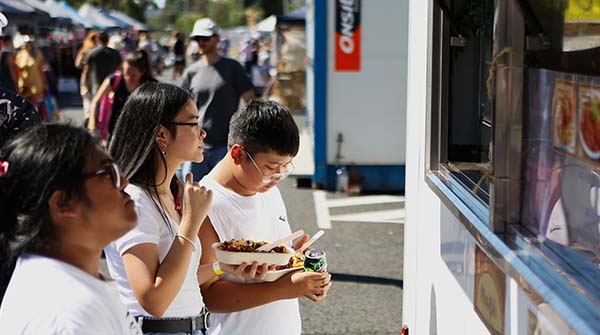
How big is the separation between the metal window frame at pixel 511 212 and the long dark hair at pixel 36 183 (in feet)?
3.46

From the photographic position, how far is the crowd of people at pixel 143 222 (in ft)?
6.08

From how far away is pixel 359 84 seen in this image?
32.5ft

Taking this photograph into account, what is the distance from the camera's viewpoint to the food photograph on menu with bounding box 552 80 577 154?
6.97 feet

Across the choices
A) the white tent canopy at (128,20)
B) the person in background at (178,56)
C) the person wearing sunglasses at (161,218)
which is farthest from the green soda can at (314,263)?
the white tent canopy at (128,20)

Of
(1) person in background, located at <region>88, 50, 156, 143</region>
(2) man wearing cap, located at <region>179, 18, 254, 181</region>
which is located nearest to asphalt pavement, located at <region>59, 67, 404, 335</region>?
(2) man wearing cap, located at <region>179, 18, 254, 181</region>

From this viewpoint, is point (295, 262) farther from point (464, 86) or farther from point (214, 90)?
point (214, 90)

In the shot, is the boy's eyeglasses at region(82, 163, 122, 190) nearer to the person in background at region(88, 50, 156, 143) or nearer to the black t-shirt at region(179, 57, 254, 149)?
the black t-shirt at region(179, 57, 254, 149)

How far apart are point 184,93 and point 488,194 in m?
1.02

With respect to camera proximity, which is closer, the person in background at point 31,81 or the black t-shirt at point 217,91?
the black t-shirt at point 217,91

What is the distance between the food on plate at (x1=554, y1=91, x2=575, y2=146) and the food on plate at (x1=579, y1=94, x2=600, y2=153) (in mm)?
65

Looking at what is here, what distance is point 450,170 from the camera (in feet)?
11.0

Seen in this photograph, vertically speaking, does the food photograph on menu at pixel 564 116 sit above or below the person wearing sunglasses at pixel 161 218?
above

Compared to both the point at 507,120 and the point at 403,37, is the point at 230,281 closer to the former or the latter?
the point at 507,120

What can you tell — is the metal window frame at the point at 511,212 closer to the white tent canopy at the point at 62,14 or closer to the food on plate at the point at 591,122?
the food on plate at the point at 591,122
